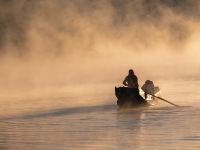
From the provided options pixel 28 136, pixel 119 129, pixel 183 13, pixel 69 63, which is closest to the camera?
pixel 28 136

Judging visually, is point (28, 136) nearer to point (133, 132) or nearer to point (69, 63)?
point (133, 132)

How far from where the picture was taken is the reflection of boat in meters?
35.8

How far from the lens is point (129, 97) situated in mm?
35969

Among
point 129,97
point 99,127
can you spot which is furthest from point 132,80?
point 99,127

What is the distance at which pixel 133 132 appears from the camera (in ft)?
83.5

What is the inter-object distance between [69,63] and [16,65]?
37.6 feet

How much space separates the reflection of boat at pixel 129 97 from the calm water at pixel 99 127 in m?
0.60

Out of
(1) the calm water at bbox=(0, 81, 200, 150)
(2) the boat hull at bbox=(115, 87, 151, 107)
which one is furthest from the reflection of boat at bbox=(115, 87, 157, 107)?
(1) the calm water at bbox=(0, 81, 200, 150)

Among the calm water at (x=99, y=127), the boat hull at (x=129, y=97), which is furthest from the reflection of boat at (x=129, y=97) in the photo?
the calm water at (x=99, y=127)

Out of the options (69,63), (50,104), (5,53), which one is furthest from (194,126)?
(69,63)

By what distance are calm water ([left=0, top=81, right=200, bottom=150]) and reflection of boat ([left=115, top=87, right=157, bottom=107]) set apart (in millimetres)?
597

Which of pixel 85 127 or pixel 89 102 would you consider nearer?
pixel 85 127

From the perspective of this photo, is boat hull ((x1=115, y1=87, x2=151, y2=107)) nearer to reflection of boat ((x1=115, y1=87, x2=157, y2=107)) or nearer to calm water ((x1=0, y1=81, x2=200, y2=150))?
reflection of boat ((x1=115, y1=87, x2=157, y2=107))

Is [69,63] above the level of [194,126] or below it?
above
